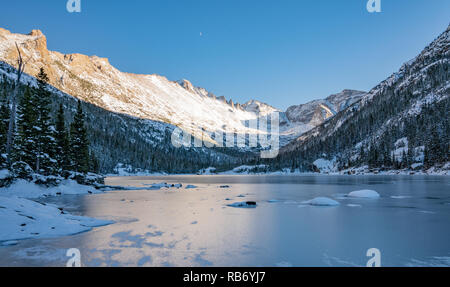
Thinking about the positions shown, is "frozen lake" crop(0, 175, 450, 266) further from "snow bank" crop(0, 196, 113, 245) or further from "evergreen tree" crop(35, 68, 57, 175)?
"evergreen tree" crop(35, 68, 57, 175)

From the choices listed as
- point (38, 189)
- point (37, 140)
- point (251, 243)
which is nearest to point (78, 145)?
point (37, 140)

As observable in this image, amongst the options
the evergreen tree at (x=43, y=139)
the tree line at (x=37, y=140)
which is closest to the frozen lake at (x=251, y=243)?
the tree line at (x=37, y=140)

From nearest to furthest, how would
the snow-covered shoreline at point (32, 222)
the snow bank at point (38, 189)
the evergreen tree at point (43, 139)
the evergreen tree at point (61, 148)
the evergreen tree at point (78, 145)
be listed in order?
1. the snow-covered shoreline at point (32, 222)
2. the snow bank at point (38, 189)
3. the evergreen tree at point (43, 139)
4. the evergreen tree at point (61, 148)
5. the evergreen tree at point (78, 145)

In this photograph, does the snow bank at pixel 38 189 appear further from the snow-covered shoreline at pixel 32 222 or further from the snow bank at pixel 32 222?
the snow bank at pixel 32 222

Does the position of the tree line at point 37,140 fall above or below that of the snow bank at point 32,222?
above

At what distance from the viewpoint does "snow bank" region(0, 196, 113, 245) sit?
48.5 ft

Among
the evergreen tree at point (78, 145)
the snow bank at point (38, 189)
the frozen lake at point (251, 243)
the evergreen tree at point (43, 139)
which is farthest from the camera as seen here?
the evergreen tree at point (78, 145)

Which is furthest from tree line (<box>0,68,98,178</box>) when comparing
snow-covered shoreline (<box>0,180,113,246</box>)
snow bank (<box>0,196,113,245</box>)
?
snow bank (<box>0,196,113,245</box>)

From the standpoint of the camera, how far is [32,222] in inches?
639

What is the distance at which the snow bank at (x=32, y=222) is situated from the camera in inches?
581

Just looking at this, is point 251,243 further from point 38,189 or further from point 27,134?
point 27,134

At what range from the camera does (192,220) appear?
67.5 ft

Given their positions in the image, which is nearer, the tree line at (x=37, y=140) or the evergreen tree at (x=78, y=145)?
the tree line at (x=37, y=140)
